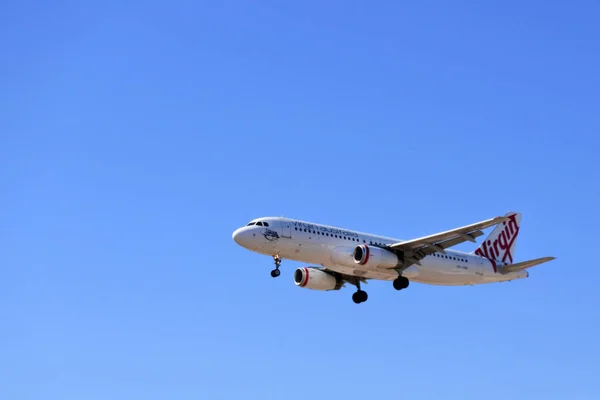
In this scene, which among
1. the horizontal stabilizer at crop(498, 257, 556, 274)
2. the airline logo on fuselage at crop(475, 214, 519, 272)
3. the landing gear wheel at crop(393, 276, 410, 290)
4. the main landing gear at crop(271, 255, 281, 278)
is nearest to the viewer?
the main landing gear at crop(271, 255, 281, 278)

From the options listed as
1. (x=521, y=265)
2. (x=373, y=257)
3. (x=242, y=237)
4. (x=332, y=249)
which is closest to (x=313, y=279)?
(x=332, y=249)

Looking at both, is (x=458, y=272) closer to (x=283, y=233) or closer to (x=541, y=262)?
(x=541, y=262)

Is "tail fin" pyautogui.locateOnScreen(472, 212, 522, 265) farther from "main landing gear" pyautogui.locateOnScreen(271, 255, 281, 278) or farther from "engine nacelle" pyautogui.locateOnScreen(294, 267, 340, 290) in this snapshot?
"main landing gear" pyautogui.locateOnScreen(271, 255, 281, 278)

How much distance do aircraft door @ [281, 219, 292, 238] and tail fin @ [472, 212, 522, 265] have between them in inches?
605

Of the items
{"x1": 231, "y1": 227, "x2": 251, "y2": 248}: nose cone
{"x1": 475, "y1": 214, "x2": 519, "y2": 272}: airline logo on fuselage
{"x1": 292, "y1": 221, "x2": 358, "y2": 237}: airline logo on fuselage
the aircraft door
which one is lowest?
{"x1": 231, "y1": 227, "x2": 251, "y2": 248}: nose cone

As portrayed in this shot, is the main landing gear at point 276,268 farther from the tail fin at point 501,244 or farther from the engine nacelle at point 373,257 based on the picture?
the tail fin at point 501,244

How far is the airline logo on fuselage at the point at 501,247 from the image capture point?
63219 millimetres

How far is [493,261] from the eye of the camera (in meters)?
62.4

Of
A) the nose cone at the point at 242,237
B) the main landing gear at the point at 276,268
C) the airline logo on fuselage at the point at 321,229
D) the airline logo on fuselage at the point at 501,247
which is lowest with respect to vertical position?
the main landing gear at the point at 276,268

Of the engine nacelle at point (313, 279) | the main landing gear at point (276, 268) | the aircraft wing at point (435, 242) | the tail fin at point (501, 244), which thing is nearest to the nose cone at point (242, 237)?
the main landing gear at point (276, 268)

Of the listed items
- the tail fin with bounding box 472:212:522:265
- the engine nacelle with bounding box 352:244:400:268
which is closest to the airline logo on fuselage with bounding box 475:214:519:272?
the tail fin with bounding box 472:212:522:265

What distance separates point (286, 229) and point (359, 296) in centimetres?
927

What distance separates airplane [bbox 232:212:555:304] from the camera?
53906mm

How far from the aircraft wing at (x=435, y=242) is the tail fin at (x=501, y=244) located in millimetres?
7463
